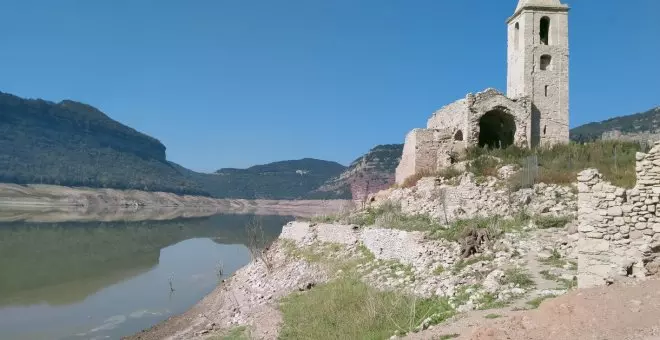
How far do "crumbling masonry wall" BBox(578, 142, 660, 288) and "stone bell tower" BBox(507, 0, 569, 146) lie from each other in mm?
19906

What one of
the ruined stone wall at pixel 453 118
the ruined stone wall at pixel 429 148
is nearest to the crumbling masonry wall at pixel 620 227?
the ruined stone wall at pixel 429 148

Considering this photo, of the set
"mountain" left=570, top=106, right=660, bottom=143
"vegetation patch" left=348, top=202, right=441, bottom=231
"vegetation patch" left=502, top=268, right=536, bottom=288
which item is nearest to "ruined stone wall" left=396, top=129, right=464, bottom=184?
"vegetation patch" left=348, top=202, right=441, bottom=231

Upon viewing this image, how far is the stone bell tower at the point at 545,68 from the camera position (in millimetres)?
28250

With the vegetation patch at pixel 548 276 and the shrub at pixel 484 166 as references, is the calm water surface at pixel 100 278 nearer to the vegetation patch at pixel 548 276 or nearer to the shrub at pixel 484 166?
the shrub at pixel 484 166

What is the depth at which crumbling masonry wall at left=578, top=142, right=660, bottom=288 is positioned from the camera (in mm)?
8469

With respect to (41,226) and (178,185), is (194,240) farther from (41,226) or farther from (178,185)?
(178,185)

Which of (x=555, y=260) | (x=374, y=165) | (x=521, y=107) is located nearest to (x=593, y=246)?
(x=555, y=260)

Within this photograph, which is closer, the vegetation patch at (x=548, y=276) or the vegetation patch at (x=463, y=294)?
the vegetation patch at (x=463, y=294)

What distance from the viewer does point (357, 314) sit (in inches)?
439

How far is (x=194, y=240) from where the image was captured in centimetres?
5591

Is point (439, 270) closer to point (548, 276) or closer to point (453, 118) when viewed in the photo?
point (548, 276)

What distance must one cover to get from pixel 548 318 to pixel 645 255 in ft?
7.94

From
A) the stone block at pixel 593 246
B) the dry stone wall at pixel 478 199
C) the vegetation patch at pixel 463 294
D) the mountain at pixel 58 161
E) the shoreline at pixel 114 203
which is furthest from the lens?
the mountain at pixel 58 161

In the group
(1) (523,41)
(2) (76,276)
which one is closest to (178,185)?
(2) (76,276)
